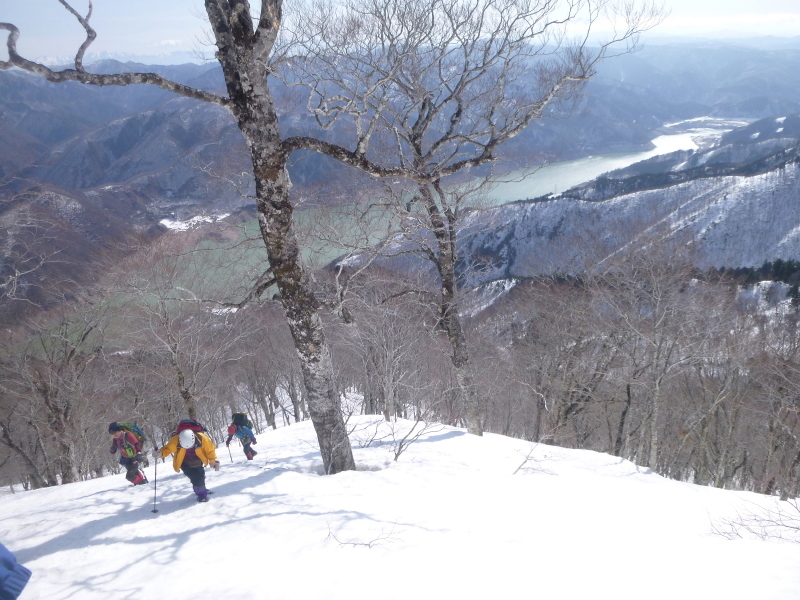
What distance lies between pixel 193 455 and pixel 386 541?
8.35 feet

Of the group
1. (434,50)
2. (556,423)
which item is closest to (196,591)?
(434,50)

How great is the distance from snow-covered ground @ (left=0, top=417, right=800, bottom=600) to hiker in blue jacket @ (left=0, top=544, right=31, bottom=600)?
99cm

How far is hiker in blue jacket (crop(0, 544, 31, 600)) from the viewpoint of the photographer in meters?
2.35

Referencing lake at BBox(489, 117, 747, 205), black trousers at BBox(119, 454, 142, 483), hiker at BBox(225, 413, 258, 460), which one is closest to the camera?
black trousers at BBox(119, 454, 142, 483)

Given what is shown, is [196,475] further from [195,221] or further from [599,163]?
[599,163]

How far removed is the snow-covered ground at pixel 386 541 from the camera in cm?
308

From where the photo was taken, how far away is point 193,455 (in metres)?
4.89

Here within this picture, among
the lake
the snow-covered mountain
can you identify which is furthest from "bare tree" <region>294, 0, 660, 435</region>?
the snow-covered mountain

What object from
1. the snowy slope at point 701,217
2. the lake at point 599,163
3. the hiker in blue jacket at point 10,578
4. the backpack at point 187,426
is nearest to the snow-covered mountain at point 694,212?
the snowy slope at point 701,217

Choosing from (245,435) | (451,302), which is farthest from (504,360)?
(245,435)

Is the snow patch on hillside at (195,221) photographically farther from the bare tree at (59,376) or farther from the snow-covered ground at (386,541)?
the snow-covered ground at (386,541)

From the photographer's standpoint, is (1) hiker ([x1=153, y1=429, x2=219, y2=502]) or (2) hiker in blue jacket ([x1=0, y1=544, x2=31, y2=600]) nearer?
(2) hiker in blue jacket ([x1=0, y1=544, x2=31, y2=600])

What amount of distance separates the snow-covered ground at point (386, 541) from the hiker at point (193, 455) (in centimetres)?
23

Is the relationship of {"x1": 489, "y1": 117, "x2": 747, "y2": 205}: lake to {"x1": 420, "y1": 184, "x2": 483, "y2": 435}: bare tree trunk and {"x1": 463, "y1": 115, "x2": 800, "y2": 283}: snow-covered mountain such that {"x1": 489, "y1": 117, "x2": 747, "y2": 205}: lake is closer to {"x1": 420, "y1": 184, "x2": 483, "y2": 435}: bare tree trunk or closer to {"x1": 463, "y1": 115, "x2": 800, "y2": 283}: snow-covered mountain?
{"x1": 463, "y1": 115, "x2": 800, "y2": 283}: snow-covered mountain
